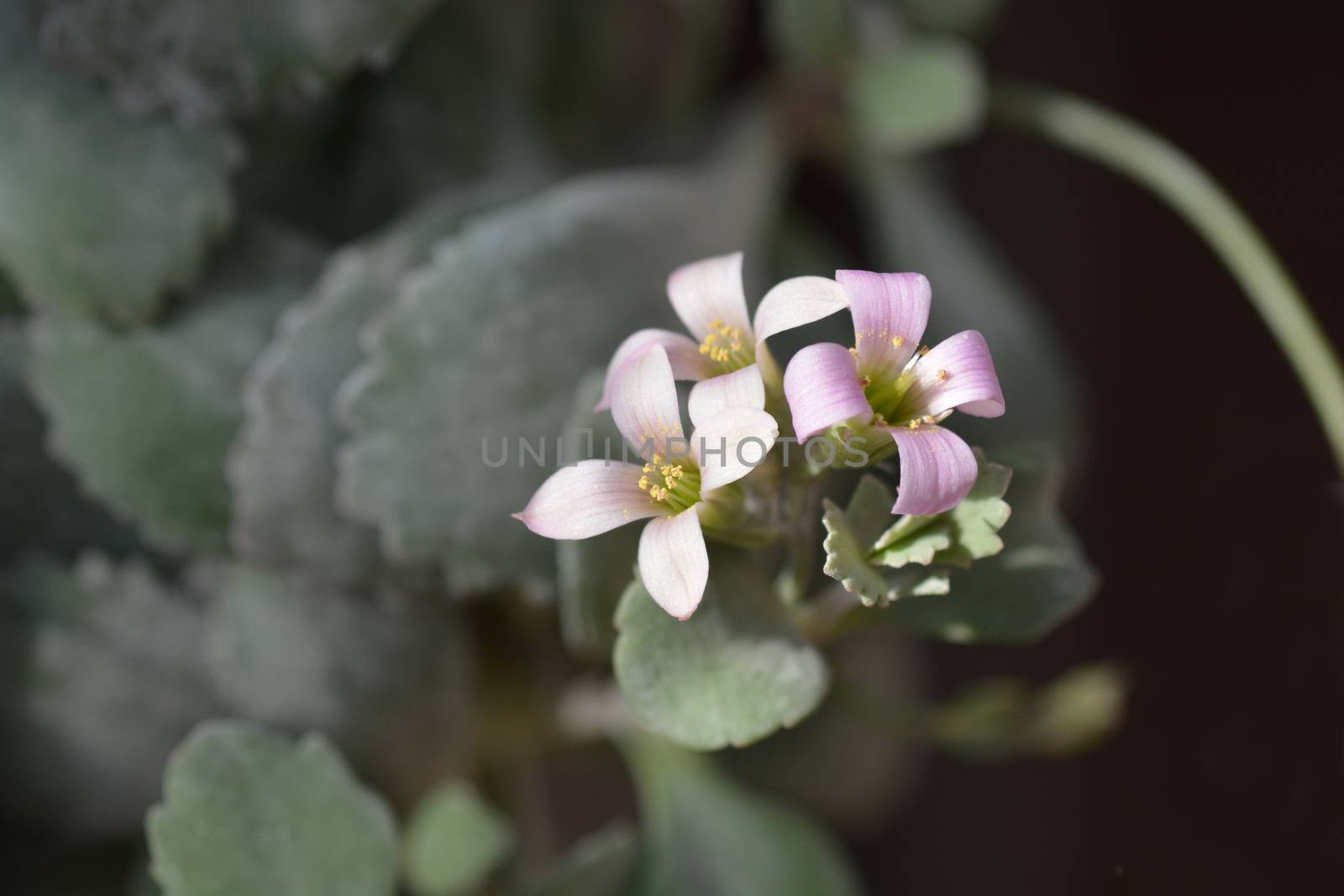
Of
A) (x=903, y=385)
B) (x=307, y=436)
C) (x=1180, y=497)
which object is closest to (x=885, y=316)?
(x=903, y=385)

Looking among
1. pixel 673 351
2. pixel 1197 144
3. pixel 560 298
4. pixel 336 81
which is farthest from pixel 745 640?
pixel 1197 144

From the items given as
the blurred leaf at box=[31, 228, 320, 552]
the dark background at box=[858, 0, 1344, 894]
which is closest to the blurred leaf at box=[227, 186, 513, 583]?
the blurred leaf at box=[31, 228, 320, 552]

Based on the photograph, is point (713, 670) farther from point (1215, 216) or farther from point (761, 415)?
point (1215, 216)

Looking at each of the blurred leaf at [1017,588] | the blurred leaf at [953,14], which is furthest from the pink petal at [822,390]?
the blurred leaf at [953,14]

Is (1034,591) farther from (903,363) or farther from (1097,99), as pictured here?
(1097,99)

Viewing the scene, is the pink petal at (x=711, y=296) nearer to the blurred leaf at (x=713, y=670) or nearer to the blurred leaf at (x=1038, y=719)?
the blurred leaf at (x=713, y=670)

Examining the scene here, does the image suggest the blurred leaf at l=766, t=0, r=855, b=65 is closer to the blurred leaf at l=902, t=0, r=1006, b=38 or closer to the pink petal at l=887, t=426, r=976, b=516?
the blurred leaf at l=902, t=0, r=1006, b=38
